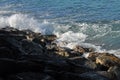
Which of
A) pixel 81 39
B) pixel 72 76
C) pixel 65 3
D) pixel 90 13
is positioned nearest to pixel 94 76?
pixel 72 76

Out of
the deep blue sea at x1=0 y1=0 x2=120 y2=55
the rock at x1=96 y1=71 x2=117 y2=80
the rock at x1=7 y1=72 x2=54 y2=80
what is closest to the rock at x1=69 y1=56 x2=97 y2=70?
the rock at x1=96 y1=71 x2=117 y2=80

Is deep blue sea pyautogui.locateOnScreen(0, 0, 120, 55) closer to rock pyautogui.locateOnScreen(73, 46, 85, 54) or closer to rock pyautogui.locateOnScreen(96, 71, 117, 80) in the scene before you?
rock pyautogui.locateOnScreen(73, 46, 85, 54)

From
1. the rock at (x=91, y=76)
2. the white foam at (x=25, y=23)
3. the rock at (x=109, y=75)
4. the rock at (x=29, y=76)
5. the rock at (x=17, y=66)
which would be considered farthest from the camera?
the white foam at (x=25, y=23)

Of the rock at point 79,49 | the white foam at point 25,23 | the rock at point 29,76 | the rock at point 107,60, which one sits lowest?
the white foam at point 25,23

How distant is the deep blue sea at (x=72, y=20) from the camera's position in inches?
1044

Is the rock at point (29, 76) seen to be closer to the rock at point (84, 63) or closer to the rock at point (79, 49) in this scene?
the rock at point (84, 63)

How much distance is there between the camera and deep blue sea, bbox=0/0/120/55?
87.0 feet

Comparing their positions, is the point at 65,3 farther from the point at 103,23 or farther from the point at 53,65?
the point at 53,65

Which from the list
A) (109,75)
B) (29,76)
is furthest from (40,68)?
(109,75)

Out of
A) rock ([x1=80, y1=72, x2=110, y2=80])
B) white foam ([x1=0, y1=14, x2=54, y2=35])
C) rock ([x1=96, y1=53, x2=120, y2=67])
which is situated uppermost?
rock ([x1=80, y1=72, x2=110, y2=80])

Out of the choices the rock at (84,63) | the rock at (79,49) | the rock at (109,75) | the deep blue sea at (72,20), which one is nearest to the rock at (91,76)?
the rock at (109,75)

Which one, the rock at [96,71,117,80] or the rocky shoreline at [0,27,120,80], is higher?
the rocky shoreline at [0,27,120,80]

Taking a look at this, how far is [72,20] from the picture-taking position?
32.1 meters

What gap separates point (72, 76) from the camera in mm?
12070
